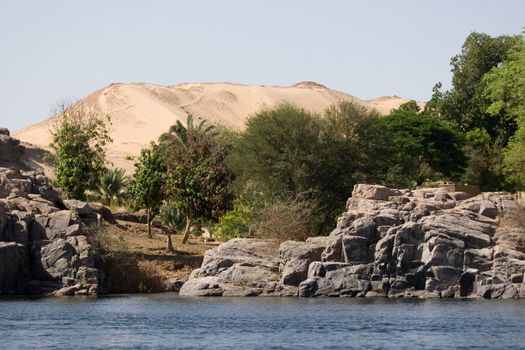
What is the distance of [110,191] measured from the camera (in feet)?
270

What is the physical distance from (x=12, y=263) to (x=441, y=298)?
1875 centimetres

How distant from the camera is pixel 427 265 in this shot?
57.4 metres

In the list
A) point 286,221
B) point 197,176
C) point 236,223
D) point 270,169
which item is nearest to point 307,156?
point 270,169

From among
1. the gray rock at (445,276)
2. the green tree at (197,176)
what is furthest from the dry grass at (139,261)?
the gray rock at (445,276)

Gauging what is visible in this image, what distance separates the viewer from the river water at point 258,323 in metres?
40.7

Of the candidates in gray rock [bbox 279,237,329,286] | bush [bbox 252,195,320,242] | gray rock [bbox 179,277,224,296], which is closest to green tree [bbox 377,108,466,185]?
bush [bbox 252,195,320,242]

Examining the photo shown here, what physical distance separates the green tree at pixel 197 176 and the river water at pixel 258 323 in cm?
1378

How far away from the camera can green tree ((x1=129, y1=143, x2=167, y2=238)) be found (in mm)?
70312

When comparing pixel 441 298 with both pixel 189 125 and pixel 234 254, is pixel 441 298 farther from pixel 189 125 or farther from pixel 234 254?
pixel 189 125

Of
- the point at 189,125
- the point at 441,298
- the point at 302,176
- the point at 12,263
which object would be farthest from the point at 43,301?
the point at 189,125

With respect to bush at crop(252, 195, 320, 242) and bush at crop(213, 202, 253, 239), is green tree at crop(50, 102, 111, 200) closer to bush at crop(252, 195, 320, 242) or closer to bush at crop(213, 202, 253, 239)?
bush at crop(213, 202, 253, 239)

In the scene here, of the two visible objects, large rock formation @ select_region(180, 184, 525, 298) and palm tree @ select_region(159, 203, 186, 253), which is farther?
palm tree @ select_region(159, 203, 186, 253)

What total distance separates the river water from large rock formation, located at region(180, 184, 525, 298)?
6.44 feet

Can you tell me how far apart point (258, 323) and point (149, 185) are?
2460 centimetres
